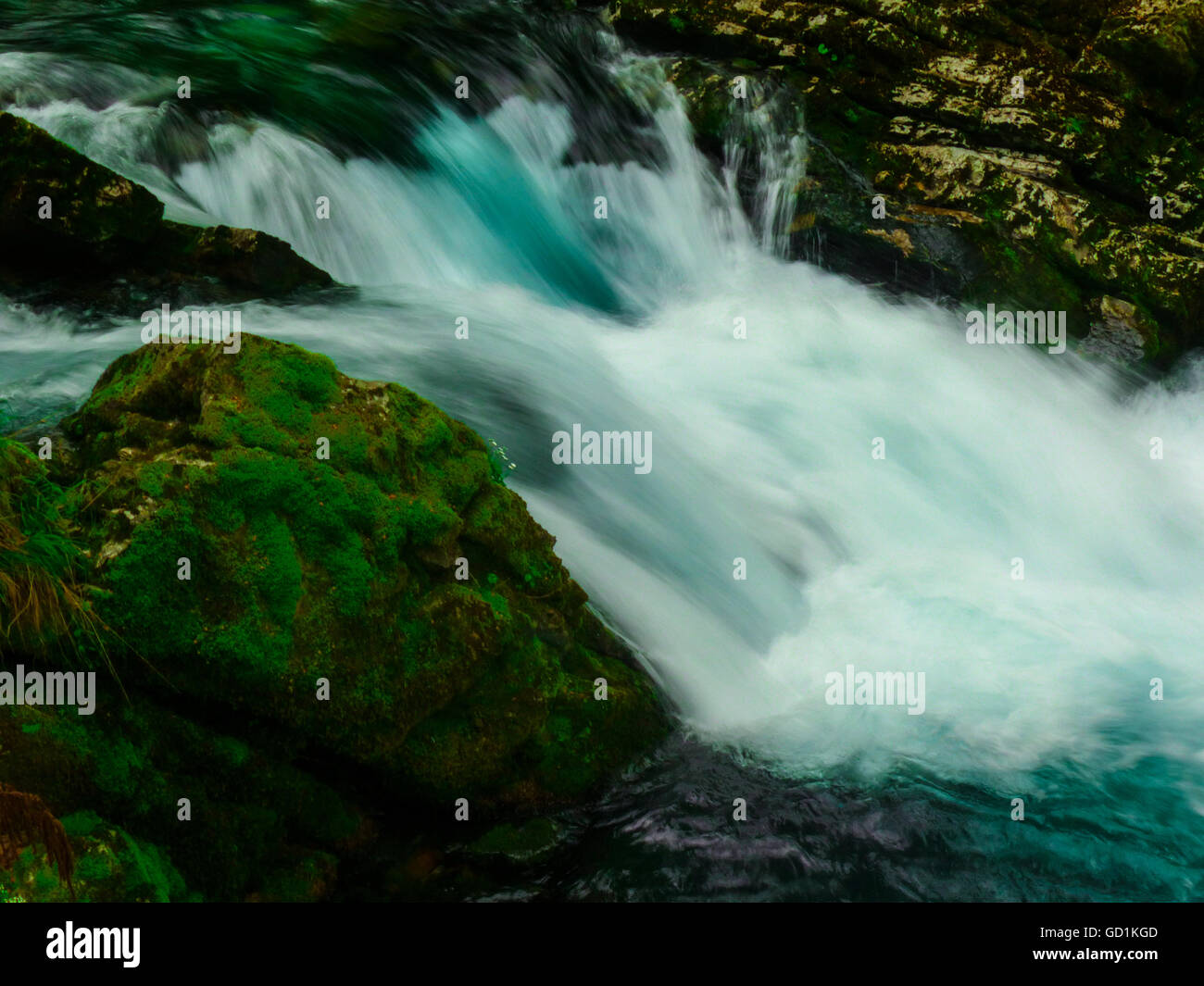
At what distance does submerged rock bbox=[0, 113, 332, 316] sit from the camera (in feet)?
24.2

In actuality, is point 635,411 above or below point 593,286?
below

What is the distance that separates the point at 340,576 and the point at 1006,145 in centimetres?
944

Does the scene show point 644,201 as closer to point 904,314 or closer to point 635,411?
point 904,314

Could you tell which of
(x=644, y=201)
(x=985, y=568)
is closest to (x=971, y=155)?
(x=644, y=201)

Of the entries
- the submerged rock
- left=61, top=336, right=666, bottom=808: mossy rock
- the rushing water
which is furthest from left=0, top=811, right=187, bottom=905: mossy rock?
the submerged rock

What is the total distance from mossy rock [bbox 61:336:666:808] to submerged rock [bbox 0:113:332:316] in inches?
112

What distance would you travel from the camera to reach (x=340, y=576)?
450 cm

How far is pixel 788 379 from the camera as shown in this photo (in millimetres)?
9633

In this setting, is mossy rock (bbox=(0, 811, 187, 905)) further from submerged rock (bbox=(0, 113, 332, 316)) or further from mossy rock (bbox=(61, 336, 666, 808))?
submerged rock (bbox=(0, 113, 332, 316))

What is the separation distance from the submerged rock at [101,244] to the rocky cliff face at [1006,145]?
592cm

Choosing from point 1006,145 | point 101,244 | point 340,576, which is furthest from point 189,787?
point 1006,145

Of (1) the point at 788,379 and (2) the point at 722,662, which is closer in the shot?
(2) the point at 722,662

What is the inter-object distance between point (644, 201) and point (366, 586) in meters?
7.96

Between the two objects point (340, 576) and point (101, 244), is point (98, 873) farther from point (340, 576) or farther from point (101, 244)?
point (101, 244)
